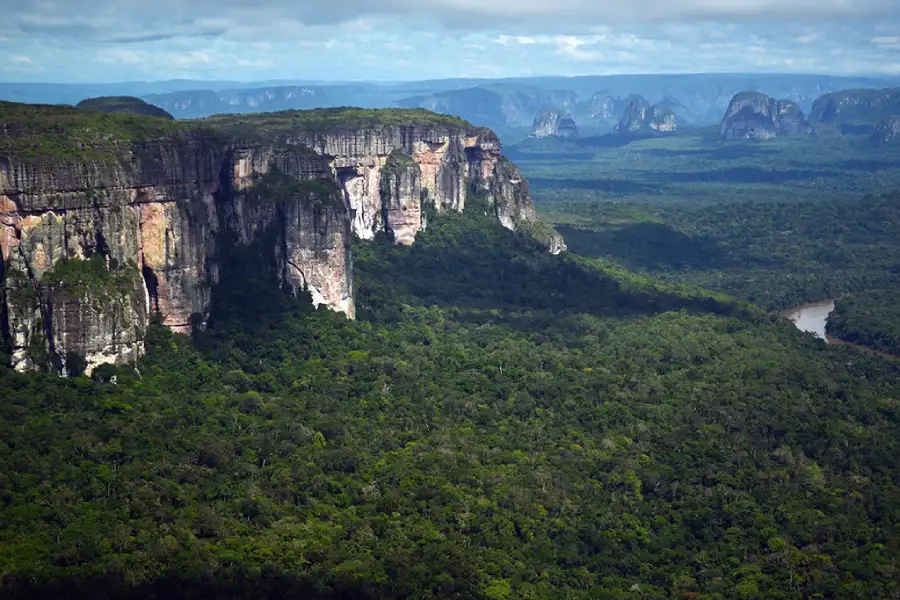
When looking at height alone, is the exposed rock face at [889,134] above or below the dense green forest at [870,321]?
above

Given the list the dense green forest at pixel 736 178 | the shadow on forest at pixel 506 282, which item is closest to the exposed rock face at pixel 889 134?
the dense green forest at pixel 736 178

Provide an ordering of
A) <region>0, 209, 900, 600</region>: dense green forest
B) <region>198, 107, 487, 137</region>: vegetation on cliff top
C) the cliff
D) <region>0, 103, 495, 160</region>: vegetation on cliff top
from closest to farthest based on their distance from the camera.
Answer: <region>0, 209, 900, 600</region>: dense green forest
the cliff
<region>0, 103, 495, 160</region>: vegetation on cliff top
<region>198, 107, 487, 137</region>: vegetation on cliff top

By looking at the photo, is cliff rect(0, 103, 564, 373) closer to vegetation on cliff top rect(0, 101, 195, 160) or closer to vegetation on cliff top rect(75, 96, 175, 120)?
vegetation on cliff top rect(0, 101, 195, 160)

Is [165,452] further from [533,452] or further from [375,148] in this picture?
[375,148]

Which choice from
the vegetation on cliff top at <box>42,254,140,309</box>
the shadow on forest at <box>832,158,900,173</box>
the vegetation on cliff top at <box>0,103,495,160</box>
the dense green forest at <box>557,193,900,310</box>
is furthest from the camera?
the shadow on forest at <box>832,158,900,173</box>

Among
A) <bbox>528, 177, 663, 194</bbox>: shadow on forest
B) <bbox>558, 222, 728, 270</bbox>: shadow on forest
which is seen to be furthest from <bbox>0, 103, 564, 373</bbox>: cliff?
<bbox>528, 177, 663, 194</bbox>: shadow on forest

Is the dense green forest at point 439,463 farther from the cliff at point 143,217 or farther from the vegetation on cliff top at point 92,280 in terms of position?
the vegetation on cliff top at point 92,280
